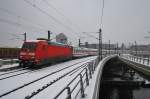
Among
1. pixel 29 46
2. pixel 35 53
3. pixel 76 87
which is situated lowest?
pixel 76 87

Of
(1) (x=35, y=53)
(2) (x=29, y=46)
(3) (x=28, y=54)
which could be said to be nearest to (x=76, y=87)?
(1) (x=35, y=53)

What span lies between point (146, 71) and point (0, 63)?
18.5m

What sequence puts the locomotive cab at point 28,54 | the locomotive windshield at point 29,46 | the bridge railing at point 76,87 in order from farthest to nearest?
the locomotive windshield at point 29,46
the locomotive cab at point 28,54
the bridge railing at point 76,87

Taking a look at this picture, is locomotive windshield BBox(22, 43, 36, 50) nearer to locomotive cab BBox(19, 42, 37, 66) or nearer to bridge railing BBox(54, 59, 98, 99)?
locomotive cab BBox(19, 42, 37, 66)

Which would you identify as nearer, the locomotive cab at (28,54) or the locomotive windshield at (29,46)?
the locomotive cab at (28,54)

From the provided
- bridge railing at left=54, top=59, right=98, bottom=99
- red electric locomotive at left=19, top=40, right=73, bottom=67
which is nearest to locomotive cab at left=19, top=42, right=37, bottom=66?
red electric locomotive at left=19, top=40, right=73, bottom=67

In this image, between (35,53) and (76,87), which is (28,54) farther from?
(76,87)

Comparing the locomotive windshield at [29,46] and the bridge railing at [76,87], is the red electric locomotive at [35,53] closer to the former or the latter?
the locomotive windshield at [29,46]

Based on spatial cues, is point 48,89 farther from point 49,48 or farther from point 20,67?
point 49,48

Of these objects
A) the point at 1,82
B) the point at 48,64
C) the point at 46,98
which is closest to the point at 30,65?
the point at 48,64

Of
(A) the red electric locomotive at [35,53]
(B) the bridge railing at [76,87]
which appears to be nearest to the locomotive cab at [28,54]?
(A) the red electric locomotive at [35,53]

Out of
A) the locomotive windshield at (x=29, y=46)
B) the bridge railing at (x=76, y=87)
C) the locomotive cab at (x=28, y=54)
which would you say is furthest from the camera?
the locomotive windshield at (x=29, y=46)

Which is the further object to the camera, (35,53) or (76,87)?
(35,53)

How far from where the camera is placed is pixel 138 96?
94.1 feet
